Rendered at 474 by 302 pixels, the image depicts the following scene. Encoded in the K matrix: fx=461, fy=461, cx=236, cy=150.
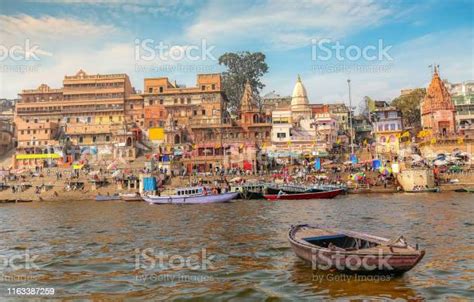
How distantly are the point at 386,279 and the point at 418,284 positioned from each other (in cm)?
83

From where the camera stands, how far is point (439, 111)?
64688 millimetres

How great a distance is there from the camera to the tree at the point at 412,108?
79.1m

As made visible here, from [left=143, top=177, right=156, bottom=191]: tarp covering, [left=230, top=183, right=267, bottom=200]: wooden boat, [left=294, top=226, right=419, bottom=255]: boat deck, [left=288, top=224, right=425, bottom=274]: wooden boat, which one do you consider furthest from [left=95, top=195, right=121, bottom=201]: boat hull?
[left=288, top=224, right=425, bottom=274]: wooden boat

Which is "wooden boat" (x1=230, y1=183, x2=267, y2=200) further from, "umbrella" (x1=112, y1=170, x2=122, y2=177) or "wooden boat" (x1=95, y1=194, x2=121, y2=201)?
"umbrella" (x1=112, y1=170, x2=122, y2=177)

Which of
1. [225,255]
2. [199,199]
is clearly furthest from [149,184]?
[225,255]

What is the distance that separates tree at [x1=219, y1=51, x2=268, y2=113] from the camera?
85812 millimetres

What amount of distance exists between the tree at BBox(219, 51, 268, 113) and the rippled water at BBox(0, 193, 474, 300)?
56771mm

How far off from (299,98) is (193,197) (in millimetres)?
42325

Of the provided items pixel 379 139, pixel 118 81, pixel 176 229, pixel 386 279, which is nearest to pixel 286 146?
pixel 379 139

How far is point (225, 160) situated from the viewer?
204 feet

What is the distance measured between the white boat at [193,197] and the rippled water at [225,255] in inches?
498

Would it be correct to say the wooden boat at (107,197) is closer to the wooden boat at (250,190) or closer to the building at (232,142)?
the building at (232,142)

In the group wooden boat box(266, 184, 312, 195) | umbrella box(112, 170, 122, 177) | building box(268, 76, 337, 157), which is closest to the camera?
wooden boat box(266, 184, 312, 195)

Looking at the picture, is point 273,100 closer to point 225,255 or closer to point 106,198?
point 106,198
